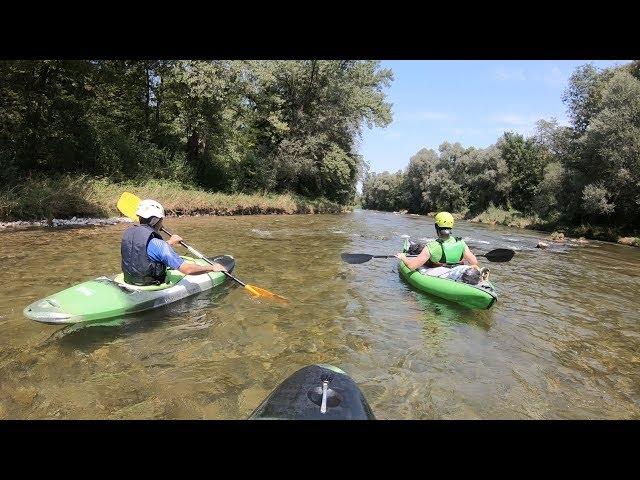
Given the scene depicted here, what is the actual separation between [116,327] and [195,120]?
19.1 meters

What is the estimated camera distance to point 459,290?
6246 mm

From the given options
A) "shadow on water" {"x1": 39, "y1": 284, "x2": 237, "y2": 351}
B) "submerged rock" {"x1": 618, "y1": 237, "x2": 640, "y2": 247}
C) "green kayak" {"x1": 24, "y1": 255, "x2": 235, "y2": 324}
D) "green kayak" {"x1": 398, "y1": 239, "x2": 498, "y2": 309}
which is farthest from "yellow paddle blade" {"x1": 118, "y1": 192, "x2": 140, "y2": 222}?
"submerged rock" {"x1": 618, "y1": 237, "x2": 640, "y2": 247}

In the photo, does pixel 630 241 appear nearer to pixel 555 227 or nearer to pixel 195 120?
pixel 555 227

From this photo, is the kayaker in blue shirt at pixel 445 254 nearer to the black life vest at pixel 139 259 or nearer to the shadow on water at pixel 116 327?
the shadow on water at pixel 116 327

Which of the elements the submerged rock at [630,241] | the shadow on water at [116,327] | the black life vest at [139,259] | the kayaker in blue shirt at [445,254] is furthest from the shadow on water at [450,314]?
the submerged rock at [630,241]

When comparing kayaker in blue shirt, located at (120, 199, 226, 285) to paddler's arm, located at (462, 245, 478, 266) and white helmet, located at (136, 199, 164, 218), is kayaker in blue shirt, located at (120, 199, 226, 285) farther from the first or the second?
paddler's arm, located at (462, 245, 478, 266)

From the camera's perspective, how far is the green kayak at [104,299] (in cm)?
446

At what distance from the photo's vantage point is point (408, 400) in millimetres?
3867

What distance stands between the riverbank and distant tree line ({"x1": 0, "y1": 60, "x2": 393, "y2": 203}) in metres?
12.2
